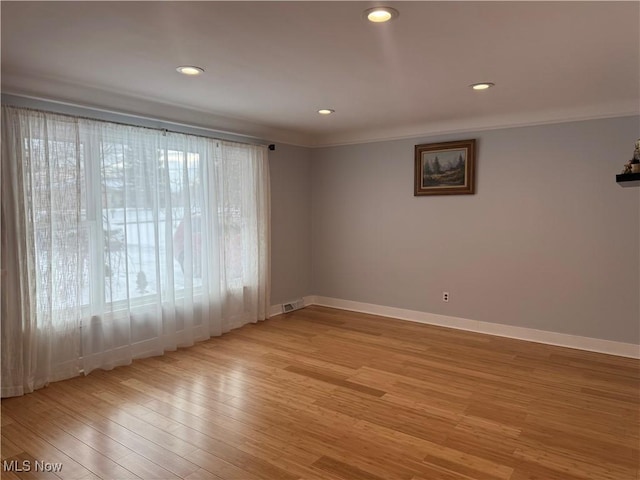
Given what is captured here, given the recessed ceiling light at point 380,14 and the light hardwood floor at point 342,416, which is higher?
the recessed ceiling light at point 380,14

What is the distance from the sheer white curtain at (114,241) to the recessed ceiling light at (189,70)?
104cm

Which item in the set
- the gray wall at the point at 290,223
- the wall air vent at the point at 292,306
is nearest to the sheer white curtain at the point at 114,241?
the gray wall at the point at 290,223

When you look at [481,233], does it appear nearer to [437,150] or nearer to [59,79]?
[437,150]

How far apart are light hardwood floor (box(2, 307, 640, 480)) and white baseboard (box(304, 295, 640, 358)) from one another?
→ 132 mm

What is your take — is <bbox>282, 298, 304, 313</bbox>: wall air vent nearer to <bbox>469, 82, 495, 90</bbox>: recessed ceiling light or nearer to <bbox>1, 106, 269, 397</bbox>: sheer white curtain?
<bbox>1, 106, 269, 397</bbox>: sheer white curtain

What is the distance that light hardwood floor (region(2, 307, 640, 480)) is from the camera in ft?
7.43

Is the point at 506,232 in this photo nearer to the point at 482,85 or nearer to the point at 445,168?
the point at 445,168

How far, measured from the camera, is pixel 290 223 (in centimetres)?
559

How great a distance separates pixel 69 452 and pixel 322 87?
9.70 feet

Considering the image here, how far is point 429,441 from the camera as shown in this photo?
8.19 ft

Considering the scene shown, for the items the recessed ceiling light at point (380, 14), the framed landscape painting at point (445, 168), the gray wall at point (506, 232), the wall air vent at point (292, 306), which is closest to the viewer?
the recessed ceiling light at point (380, 14)

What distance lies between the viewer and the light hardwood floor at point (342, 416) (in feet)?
7.43

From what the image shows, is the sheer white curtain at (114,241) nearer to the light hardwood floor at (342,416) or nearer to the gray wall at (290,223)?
the light hardwood floor at (342,416)

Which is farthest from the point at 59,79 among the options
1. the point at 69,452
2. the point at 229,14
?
the point at 69,452
